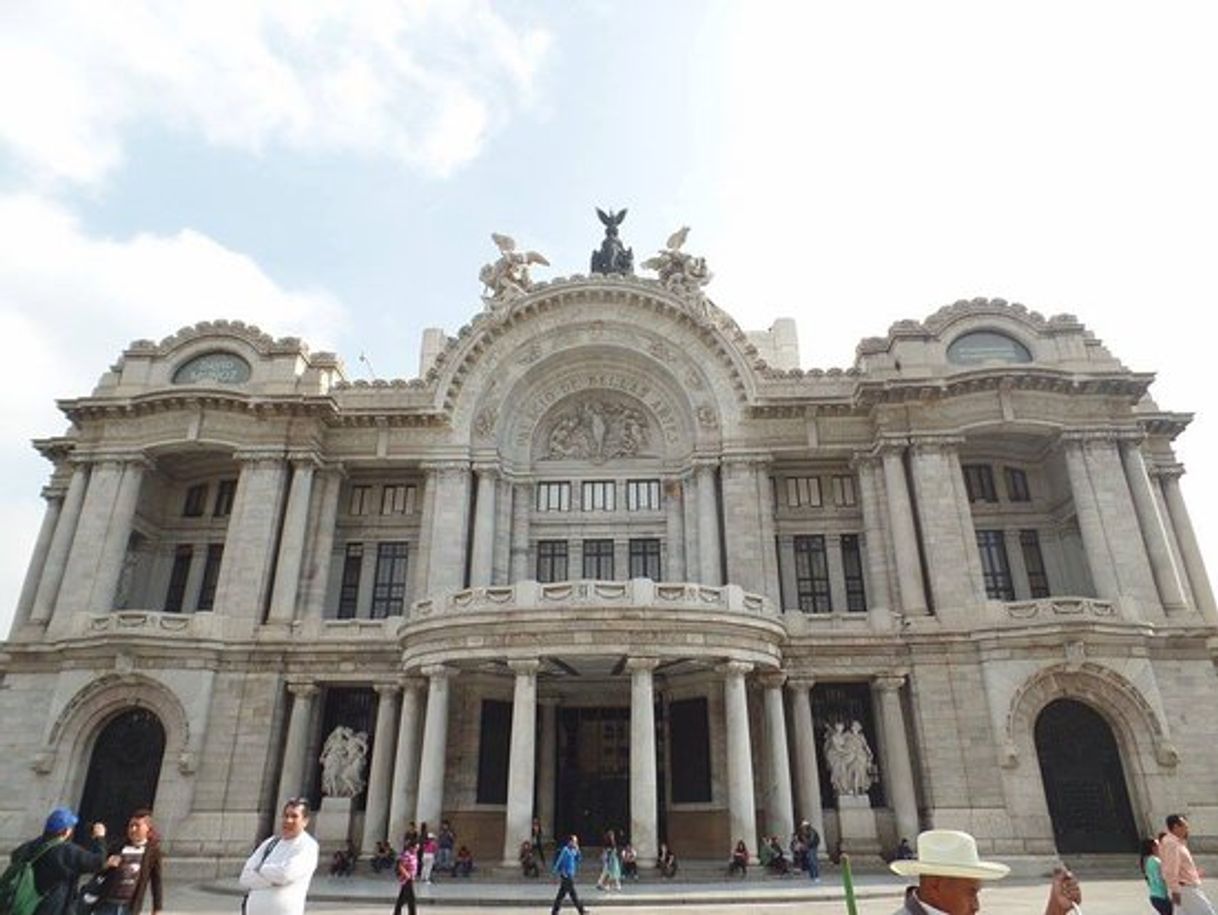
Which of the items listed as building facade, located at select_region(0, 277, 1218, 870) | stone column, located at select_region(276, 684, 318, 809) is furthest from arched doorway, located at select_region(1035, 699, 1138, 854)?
stone column, located at select_region(276, 684, 318, 809)

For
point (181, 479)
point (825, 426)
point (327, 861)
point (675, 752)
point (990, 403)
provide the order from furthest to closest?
point (181, 479)
point (825, 426)
point (990, 403)
point (675, 752)
point (327, 861)

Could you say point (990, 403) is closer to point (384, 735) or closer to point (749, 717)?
point (749, 717)

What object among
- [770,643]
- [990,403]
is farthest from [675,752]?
[990,403]

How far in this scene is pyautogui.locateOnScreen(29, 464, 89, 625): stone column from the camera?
30422 mm

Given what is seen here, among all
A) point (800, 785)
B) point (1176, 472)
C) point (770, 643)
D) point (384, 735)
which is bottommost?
point (800, 785)

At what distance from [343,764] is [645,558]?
1414cm

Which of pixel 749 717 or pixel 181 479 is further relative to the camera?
pixel 181 479

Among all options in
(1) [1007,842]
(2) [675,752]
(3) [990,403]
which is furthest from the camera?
(3) [990,403]

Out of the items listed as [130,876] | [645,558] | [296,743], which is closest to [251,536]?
[296,743]

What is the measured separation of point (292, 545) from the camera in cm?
3130

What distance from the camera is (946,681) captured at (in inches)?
1096

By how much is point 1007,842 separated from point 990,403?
52.0ft

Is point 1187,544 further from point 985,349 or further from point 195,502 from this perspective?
point 195,502

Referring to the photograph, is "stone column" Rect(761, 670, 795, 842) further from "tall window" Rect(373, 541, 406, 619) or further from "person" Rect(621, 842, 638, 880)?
"tall window" Rect(373, 541, 406, 619)
